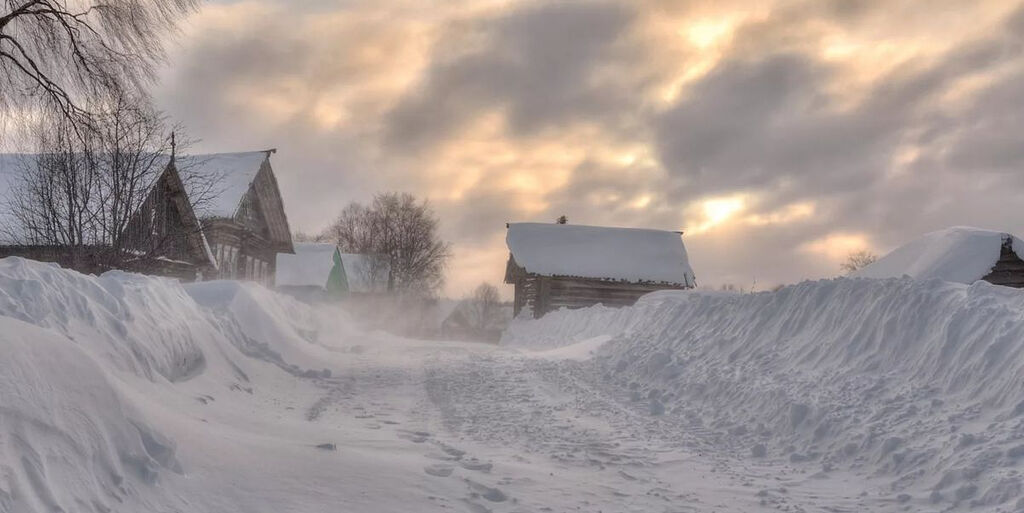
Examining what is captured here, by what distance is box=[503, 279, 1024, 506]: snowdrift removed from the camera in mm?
5344

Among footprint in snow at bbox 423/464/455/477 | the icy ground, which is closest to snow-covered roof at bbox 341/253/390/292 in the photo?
the icy ground

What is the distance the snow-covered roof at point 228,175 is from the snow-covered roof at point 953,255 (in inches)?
793

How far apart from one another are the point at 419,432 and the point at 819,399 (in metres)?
3.85

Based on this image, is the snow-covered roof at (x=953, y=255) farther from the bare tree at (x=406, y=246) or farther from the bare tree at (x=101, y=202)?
the bare tree at (x=406, y=246)

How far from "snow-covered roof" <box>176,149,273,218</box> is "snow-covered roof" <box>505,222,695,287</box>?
12825 mm

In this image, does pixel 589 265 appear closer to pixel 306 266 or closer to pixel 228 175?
pixel 228 175

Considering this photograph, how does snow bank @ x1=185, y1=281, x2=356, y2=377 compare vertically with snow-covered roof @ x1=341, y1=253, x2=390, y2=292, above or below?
below

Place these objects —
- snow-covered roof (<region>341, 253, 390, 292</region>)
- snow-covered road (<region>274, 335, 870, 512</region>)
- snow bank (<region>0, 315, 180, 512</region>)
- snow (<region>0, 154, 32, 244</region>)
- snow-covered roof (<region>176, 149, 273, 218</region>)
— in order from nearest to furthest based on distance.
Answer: snow bank (<region>0, 315, 180, 512</region>)
snow-covered road (<region>274, 335, 870, 512</region>)
snow (<region>0, 154, 32, 244</region>)
snow-covered roof (<region>176, 149, 273, 218</region>)
snow-covered roof (<region>341, 253, 390, 292</region>)

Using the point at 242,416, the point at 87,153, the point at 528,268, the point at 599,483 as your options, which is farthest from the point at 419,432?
the point at 528,268

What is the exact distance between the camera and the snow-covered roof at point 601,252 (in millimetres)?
34531

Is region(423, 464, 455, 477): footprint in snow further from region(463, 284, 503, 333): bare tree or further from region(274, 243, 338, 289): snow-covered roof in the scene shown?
region(463, 284, 503, 333): bare tree

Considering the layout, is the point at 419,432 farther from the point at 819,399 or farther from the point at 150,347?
the point at 819,399

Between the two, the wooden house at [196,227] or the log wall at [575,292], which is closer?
the wooden house at [196,227]

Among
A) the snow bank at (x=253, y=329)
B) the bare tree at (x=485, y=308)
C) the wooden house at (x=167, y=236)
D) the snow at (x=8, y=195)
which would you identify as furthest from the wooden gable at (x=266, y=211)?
the bare tree at (x=485, y=308)
